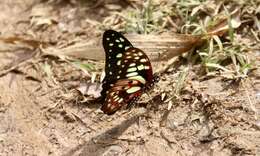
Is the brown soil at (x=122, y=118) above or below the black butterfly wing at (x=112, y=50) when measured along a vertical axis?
below

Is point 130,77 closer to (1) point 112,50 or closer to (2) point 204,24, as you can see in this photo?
(1) point 112,50

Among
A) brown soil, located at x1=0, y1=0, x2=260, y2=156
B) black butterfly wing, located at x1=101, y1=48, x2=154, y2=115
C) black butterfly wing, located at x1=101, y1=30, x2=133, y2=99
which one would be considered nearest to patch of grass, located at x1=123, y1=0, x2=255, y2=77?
brown soil, located at x1=0, y1=0, x2=260, y2=156

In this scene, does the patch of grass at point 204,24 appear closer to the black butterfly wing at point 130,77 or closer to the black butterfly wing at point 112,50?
the black butterfly wing at point 130,77

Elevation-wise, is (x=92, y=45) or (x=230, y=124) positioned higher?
(x=92, y=45)

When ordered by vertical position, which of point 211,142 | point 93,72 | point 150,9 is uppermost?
point 150,9

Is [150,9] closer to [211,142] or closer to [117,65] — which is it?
[117,65]

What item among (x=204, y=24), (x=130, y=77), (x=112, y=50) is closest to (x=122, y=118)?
(x=130, y=77)

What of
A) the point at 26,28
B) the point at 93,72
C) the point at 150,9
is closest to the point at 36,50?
the point at 26,28

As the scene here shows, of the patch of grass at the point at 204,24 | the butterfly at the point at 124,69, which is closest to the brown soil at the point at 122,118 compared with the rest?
the patch of grass at the point at 204,24
